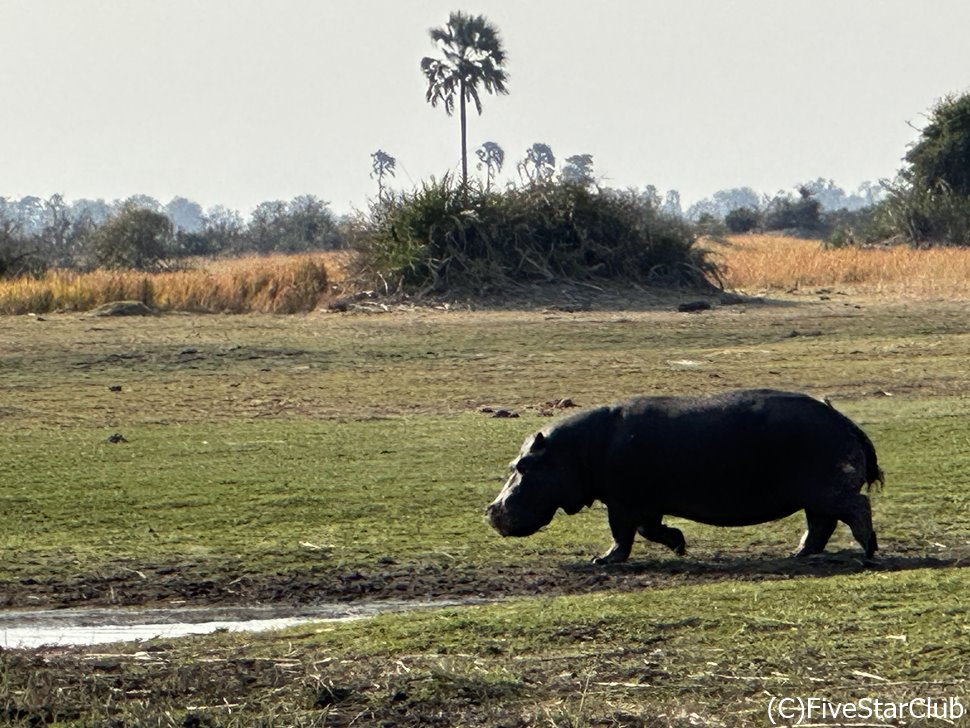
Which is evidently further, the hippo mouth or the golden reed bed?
the golden reed bed

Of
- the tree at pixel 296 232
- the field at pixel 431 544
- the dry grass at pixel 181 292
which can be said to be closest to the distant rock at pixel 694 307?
the field at pixel 431 544

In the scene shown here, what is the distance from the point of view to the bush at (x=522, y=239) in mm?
29469

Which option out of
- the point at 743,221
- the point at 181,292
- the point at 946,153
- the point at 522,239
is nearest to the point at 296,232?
the point at 743,221

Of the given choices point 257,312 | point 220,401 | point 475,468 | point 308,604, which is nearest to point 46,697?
point 308,604

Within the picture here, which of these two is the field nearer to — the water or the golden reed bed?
the water

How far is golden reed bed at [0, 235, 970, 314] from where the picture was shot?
1045 inches

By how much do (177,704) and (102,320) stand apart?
60.7ft

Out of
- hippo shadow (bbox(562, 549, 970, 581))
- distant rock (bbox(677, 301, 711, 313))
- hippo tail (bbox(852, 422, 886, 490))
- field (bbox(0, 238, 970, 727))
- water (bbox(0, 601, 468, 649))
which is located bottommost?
water (bbox(0, 601, 468, 649))

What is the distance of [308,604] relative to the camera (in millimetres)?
9062

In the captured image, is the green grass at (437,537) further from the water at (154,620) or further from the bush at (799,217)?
the bush at (799,217)

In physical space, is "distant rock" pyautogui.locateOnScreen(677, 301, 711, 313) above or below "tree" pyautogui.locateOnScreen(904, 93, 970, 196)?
below

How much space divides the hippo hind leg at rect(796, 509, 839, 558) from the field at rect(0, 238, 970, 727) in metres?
0.14

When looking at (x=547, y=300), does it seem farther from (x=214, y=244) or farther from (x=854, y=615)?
(x=214, y=244)

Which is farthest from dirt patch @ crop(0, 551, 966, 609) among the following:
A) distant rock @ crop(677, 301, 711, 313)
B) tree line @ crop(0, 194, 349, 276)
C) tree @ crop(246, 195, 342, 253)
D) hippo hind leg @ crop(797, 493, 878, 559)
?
tree @ crop(246, 195, 342, 253)
